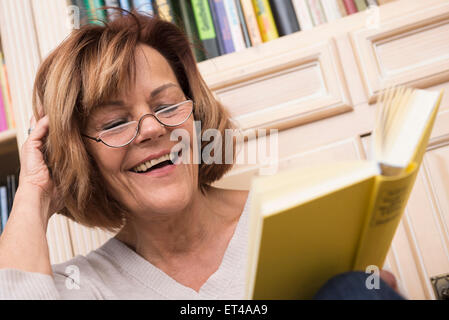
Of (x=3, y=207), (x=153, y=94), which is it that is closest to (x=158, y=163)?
(x=153, y=94)

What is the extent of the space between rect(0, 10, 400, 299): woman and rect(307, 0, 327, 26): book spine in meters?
0.42

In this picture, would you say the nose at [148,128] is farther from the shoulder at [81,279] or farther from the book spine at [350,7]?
the book spine at [350,7]

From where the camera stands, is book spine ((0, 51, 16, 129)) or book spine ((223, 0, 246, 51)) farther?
book spine ((0, 51, 16, 129))

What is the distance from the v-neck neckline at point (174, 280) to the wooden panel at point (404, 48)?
47cm

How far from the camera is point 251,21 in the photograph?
1.22m

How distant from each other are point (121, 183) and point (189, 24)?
53 cm

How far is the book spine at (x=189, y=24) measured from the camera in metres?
1.24

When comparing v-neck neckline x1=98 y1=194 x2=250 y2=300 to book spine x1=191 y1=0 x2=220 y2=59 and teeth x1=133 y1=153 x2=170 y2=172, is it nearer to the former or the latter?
teeth x1=133 y1=153 x2=170 y2=172

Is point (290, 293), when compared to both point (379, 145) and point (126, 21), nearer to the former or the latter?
point (379, 145)

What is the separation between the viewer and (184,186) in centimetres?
92

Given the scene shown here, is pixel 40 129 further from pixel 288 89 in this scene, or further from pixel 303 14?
pixel 303 14

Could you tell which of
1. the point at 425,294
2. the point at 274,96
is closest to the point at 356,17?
the point at 274,96

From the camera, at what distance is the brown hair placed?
90 centimetres

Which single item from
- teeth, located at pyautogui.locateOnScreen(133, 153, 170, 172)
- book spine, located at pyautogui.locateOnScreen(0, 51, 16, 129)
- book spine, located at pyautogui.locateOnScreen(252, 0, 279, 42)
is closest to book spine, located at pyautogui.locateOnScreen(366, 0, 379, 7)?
book spine, located at pyautogui.locateOnScreen(252, 0, 279, 42)
